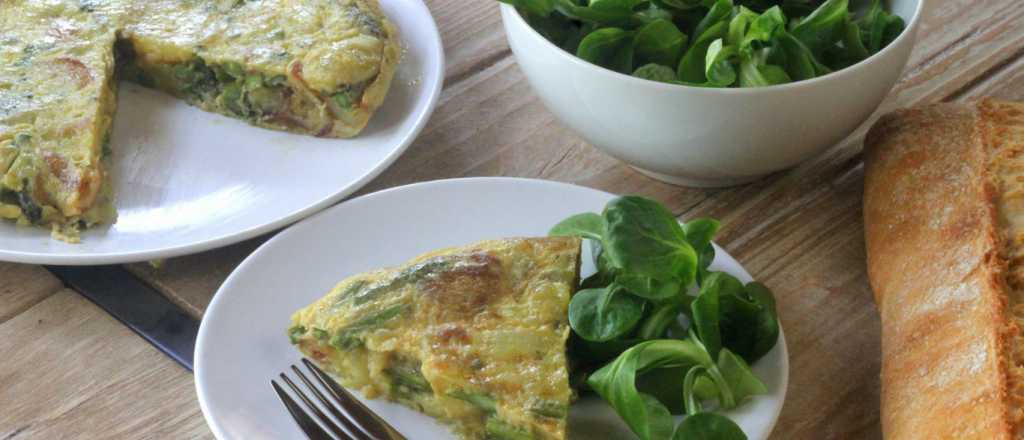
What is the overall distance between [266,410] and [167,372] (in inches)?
12.7

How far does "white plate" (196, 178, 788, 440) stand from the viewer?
75.4 inches

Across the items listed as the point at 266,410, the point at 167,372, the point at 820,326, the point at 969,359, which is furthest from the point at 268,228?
the point at 969,359

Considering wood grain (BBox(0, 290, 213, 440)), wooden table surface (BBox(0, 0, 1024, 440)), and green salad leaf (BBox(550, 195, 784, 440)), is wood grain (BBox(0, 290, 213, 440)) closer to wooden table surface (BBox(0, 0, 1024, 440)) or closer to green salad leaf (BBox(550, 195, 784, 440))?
wooden table surface (BBox(0, 0, 1024, 440))

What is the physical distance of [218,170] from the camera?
2689mm

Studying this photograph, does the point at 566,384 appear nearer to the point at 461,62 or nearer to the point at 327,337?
the point at 327,337

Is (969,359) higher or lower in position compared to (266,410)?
higher

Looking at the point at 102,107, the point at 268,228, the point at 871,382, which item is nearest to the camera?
the point at 871,382

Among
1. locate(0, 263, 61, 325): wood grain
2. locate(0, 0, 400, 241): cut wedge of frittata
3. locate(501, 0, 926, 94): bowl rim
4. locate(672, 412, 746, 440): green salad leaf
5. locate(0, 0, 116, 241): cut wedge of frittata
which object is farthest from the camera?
locate(0, 0, 400, 241): cut wedge of frittata

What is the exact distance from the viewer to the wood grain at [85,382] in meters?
2.04

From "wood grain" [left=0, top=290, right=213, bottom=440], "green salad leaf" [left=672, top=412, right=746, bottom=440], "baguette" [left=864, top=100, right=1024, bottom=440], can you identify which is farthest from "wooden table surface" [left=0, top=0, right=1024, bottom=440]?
"green salad leaf" [left=672, top=412, right=746, bottom=440]

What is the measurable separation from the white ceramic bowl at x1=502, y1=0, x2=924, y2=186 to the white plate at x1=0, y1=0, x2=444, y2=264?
439mm

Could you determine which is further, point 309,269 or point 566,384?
point 309,269

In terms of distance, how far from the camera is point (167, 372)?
2.15m

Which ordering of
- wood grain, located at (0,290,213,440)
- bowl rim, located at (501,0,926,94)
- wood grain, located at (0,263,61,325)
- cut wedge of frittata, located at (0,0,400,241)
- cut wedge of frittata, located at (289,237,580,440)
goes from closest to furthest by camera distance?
cut wedge of frittata, located at (289,237,580,440) < wood grain, located at (0,290,213,440) < bowl rim, located at (501,0,926,94) < wood grain, located at (0,263,61,325) < cut wedge of frittata, located at (0,0,400,241)
